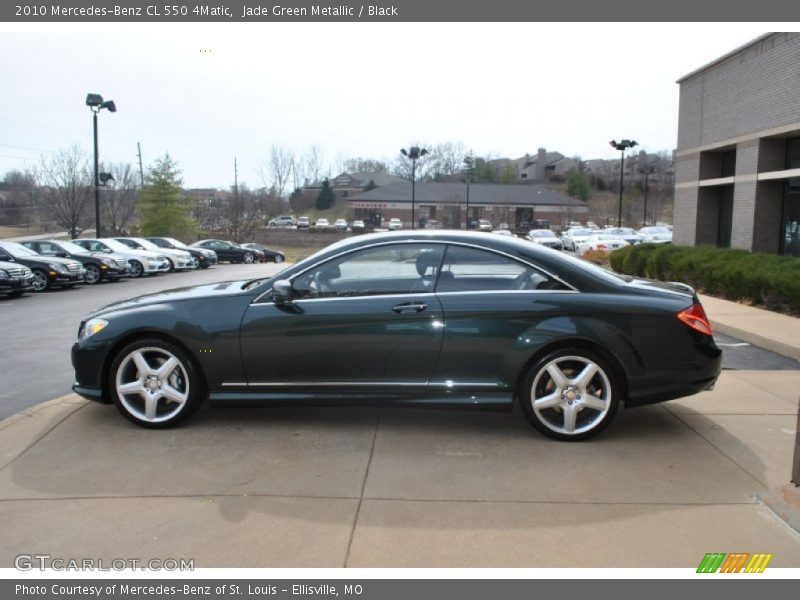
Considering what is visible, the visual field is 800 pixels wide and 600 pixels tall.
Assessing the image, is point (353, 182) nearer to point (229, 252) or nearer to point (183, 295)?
point (229, 252)

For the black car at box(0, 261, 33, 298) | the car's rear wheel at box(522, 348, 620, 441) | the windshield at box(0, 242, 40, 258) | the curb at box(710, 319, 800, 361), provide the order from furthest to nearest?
the windshield at box(0, 242, 40, 258), the black car at box(0, 261, 33, 298), the curb at box(710, 319, 800, 361), the car's rear wheel at box(522, 348, 620, 441)

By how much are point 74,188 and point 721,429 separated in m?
44.1

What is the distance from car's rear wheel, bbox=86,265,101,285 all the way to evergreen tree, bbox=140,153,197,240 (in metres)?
30.4

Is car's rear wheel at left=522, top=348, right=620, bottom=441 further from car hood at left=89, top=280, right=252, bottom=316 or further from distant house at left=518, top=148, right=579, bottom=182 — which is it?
distant house at left=518, top=148, right=579, bottom=182

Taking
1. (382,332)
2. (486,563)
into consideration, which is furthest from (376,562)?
(382,332)

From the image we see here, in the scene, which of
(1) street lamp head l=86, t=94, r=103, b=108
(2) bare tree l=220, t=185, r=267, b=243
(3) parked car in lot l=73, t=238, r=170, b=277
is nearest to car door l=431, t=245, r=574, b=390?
(3) parked car in lot l=73, t=238, r=170, b=277

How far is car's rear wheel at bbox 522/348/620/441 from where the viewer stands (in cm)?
464

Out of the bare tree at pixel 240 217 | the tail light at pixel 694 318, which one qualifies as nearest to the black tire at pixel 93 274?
the tail light at pixel 694 318

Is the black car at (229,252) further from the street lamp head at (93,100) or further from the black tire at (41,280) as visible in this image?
the black tire at (41,280)

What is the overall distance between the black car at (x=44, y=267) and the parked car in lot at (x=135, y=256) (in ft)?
17.6

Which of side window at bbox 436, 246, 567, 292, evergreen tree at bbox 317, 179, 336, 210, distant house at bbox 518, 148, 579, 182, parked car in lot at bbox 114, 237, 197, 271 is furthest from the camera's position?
distant house at bbox 518, 148, 579, 182

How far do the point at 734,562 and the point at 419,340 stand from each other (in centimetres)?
233

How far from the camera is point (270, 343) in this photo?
15.7ft

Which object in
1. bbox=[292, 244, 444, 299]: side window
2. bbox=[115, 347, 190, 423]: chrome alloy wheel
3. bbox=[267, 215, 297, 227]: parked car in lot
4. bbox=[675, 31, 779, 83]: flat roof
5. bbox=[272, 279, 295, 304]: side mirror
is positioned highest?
bbox=[675, 31, 779, 83]: flat roof
